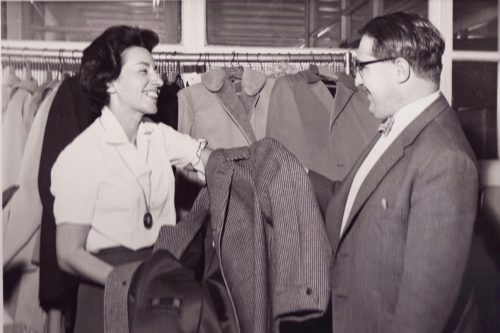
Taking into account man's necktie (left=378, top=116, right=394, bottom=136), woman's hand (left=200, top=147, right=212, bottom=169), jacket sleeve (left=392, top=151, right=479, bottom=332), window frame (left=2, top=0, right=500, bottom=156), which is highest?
window frame (left=2, top=0, right=500, bottom=156)

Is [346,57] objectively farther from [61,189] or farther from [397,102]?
[61,189]

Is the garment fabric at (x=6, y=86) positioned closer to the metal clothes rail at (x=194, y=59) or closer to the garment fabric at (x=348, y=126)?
the metal clothes rail at (x=194, y=59)

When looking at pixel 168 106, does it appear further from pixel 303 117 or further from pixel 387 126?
pixel 387 126

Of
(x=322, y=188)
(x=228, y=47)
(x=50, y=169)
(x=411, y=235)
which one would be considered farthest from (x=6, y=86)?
(x=411, y=235)

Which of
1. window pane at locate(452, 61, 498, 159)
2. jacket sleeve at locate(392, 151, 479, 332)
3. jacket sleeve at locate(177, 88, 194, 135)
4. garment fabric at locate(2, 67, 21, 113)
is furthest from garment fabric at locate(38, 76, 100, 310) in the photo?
window pane at locate(452, 61, 498, 159)

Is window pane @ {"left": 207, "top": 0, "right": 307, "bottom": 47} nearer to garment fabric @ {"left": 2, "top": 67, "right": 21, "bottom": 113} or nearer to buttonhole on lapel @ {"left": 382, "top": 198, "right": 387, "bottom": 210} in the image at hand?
garment fabric @ {"left": 2, "top": 67, "right": 21, "bottom": 113}

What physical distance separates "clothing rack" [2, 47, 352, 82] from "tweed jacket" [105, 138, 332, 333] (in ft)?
1.69

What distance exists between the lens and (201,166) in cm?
150

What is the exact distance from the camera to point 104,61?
1408 mm

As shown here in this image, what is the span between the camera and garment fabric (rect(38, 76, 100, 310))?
1388mm

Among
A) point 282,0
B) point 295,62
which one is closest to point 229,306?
point 295,62

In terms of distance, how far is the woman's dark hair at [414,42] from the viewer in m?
1.19

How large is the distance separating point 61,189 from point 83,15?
1.97 ft

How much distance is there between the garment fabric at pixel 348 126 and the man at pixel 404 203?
0.85 ft
